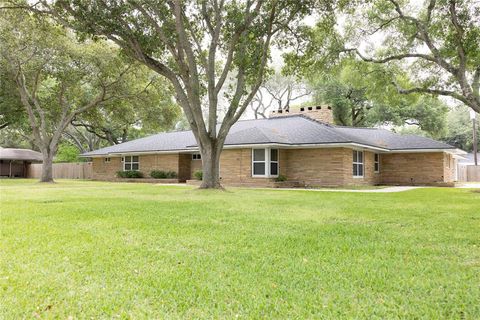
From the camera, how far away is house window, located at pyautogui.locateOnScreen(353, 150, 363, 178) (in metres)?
20.5

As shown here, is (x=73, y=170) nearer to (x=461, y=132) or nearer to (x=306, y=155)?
(x=306, y=155)

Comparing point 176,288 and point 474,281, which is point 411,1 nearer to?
point 474,281

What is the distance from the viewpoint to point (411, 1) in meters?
18.3

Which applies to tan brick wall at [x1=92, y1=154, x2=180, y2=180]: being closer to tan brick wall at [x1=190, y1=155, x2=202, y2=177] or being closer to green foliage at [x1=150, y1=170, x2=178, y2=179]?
green foliage at [x1=150, y1=170, x2=178, y2=179]

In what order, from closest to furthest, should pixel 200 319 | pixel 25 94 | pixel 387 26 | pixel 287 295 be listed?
1. pixel 200 319
2. pixel 287 295
3. pixel 387 26
4. pixel 25 94

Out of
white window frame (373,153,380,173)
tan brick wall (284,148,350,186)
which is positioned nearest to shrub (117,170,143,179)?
tan brick wall (284,148,350,186)

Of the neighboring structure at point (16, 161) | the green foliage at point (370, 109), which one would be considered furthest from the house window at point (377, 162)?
the neighboring structure at point (16, 161)

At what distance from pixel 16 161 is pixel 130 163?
18.9m

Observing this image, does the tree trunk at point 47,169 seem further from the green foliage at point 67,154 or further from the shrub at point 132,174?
the green foliage at point 67,154

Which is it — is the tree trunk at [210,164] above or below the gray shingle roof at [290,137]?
below

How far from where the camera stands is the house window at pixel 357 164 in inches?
807

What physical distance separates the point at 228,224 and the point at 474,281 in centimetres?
388

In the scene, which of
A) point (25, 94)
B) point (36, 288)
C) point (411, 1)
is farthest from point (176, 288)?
point (25, 94)

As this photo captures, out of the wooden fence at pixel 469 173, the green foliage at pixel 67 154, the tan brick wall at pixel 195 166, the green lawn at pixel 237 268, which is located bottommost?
the green lawn at pixel 237 268
